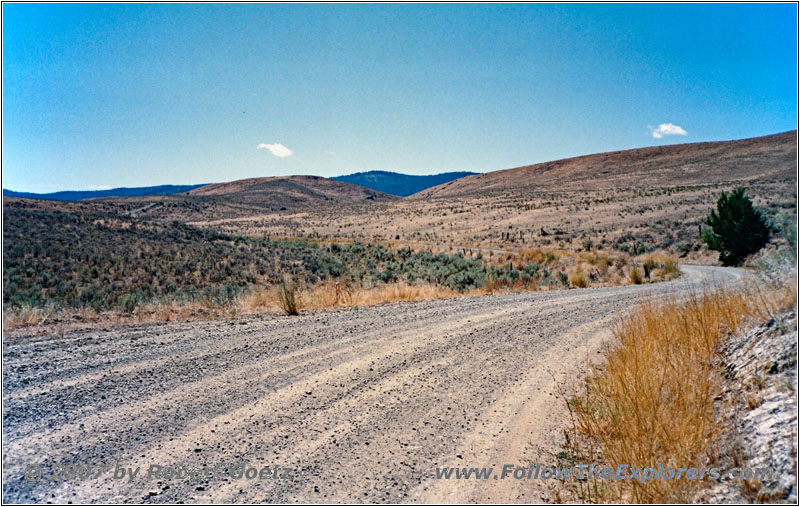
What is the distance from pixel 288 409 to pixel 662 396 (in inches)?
141

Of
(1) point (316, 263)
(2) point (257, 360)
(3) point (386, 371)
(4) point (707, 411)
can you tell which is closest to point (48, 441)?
(2) point (257, 360)

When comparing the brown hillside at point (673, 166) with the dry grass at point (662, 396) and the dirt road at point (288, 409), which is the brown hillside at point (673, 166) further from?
the dirt road at point (288, 409)

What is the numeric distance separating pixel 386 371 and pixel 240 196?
5696 inches

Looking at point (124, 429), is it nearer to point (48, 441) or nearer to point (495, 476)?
point (48, 441)

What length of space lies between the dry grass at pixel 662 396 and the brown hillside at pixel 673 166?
76.7 metres

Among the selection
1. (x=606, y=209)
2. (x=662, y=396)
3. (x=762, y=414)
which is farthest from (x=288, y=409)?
(x=606, y=209)

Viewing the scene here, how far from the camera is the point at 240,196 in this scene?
462ft

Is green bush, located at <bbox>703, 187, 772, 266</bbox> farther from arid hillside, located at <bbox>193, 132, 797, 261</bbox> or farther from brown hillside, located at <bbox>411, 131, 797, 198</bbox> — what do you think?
brown hillside, located at <bbox>411, 131, 797, 198</bbox>

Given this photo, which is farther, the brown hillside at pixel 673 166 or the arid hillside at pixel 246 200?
the arid hillside at pixel 246 200

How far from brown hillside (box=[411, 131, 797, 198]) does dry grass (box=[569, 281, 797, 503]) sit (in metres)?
76.7

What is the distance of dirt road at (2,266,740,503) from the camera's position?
11.5 ft

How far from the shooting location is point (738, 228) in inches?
995

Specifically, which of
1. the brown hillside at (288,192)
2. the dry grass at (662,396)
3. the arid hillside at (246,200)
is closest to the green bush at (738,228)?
the dry grass at (662,396)

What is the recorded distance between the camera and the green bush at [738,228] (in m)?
25.0
